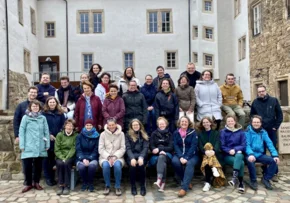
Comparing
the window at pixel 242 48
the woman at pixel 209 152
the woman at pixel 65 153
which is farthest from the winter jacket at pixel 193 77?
the window at pixel 242 48

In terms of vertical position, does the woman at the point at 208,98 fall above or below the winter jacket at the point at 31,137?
above

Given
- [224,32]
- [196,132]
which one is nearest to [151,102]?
[196,132]

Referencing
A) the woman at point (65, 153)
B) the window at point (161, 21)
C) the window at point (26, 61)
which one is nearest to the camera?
the woman at point (65, 153)

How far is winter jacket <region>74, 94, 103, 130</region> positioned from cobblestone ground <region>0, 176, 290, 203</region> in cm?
126

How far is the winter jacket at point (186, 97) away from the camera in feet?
20.7

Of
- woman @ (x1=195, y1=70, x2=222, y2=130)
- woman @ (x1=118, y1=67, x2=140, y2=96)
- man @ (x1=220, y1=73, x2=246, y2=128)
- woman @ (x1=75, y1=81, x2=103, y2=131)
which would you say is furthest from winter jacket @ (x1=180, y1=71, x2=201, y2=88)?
woman @ (x1=75, y1=81, x2=103, y2=131)

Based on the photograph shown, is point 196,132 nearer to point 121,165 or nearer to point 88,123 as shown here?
point 121,165

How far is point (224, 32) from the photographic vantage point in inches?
899

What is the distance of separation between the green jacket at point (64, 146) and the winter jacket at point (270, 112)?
3.84m

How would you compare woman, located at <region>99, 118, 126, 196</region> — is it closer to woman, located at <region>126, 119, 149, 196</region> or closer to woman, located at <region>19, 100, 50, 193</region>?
woman, located at <region>126, 119, 149, 196</region>

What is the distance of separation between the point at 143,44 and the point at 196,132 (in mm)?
17458

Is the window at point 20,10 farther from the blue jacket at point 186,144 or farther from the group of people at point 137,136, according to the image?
the blue jacket at point 186,144

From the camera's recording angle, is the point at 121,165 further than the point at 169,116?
No

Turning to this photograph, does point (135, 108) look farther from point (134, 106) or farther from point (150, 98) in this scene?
point (150, 98)
